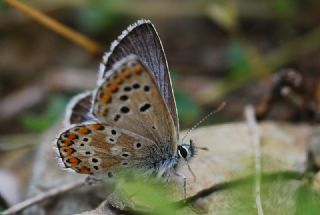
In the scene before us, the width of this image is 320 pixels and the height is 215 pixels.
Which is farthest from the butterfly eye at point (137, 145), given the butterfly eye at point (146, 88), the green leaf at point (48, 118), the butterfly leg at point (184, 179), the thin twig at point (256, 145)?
the green leaf at point (48, 118)

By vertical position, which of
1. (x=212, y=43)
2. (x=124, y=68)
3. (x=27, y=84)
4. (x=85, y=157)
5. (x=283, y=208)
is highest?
(x=212, y=43)

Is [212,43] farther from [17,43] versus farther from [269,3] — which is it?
[17,43]

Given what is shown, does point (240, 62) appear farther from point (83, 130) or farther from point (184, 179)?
point (83, 130)

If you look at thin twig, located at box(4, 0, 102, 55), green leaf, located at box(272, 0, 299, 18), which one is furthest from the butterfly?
green leaf, located at box(272, 0, 299, 18)

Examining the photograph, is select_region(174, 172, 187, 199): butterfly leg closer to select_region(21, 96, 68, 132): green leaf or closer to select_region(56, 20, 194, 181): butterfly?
select_region(56, 20, 194, 181): butterfly

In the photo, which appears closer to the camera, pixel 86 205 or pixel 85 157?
pixel 85 157

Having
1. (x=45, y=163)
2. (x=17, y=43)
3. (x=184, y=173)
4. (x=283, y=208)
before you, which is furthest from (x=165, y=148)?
(x=17, y=43)
